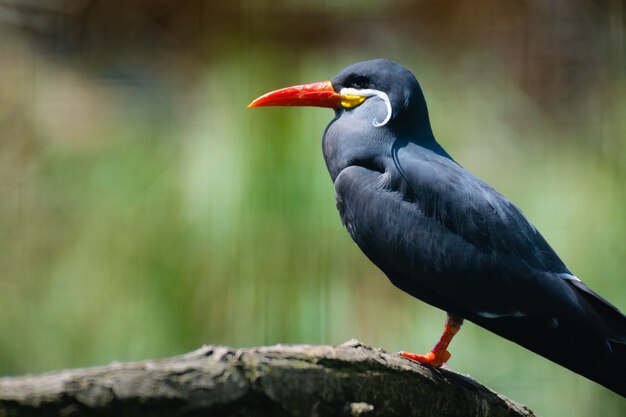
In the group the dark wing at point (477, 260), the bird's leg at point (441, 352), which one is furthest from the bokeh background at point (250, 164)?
the dark wing at point (477, 260)

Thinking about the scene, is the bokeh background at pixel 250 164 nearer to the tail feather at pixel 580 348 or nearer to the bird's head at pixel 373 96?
the bird's head at pixel 373 96

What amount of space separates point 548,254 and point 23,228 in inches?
145

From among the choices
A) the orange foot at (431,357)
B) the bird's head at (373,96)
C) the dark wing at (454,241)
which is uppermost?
the bird's head at (373,96)

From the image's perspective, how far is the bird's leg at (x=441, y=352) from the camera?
285cm

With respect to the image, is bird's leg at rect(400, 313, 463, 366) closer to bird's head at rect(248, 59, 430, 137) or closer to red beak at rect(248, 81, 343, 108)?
bird's head at rect(248, 59, 430, 137)

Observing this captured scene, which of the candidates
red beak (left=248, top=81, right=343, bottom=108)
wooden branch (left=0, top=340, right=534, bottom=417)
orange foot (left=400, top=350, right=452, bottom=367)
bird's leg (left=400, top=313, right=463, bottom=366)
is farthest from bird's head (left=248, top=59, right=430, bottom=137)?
wooden branch (left=0, top=340, right=534, bottom=417)

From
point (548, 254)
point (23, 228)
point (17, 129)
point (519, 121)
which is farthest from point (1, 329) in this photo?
point (548, 254)

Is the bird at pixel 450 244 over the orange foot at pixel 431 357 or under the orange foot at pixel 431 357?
over

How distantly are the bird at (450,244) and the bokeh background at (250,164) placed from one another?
2.06m

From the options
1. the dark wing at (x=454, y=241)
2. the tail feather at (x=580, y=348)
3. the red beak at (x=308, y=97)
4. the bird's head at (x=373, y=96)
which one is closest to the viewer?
the tail feather at (x=580, y=348)

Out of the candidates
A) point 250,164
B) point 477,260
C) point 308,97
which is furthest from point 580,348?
point 250,164

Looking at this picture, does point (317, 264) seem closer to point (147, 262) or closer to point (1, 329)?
point (147, 262)

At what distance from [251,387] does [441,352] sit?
0.95m

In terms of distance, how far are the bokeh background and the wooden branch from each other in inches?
99.1
